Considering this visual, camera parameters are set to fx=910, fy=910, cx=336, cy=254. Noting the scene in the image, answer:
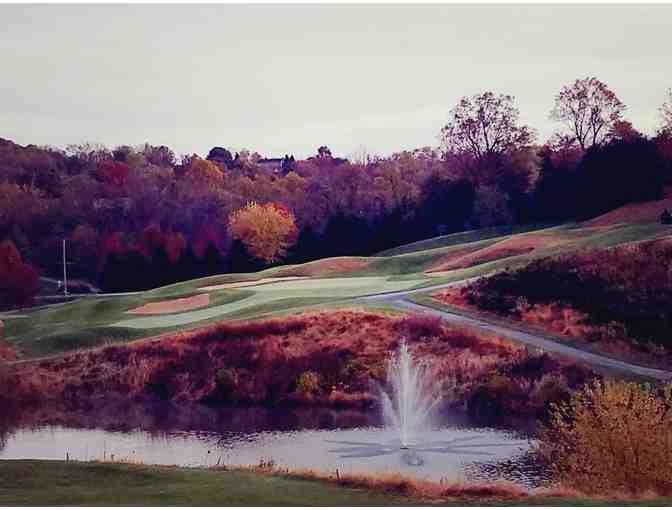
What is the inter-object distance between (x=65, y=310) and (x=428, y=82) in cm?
517

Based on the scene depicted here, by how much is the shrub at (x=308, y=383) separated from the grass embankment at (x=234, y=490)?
111 centimetres

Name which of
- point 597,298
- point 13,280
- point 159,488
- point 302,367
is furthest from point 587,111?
point 13,280

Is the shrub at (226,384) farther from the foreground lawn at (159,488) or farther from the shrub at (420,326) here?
the shrub at (420,326)

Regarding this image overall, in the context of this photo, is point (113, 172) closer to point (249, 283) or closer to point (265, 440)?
point (249, 283)

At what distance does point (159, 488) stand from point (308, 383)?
86.4 inches

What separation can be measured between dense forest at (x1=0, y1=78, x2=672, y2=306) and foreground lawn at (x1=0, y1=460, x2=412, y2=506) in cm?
256

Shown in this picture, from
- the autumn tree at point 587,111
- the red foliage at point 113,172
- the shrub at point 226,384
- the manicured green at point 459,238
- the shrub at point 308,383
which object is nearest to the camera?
the shrub at point 308,383

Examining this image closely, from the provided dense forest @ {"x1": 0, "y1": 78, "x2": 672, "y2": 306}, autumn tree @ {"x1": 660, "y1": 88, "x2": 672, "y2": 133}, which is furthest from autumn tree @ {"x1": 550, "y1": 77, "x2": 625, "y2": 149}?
autumn tree @ {"x1": 660, "y1": 88, "x2": 672, "y2": 133}

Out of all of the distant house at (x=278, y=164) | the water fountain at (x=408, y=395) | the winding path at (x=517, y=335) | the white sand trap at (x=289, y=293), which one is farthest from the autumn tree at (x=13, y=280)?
the water fountain at (x=408, y=395)

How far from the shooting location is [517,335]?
1035cm

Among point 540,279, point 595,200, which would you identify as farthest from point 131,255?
point 595,200

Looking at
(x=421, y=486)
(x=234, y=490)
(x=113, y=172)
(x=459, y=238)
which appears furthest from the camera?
(x=113, y=172)

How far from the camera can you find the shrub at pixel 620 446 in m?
8.88

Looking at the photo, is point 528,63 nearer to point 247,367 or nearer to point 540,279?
point 540,279
